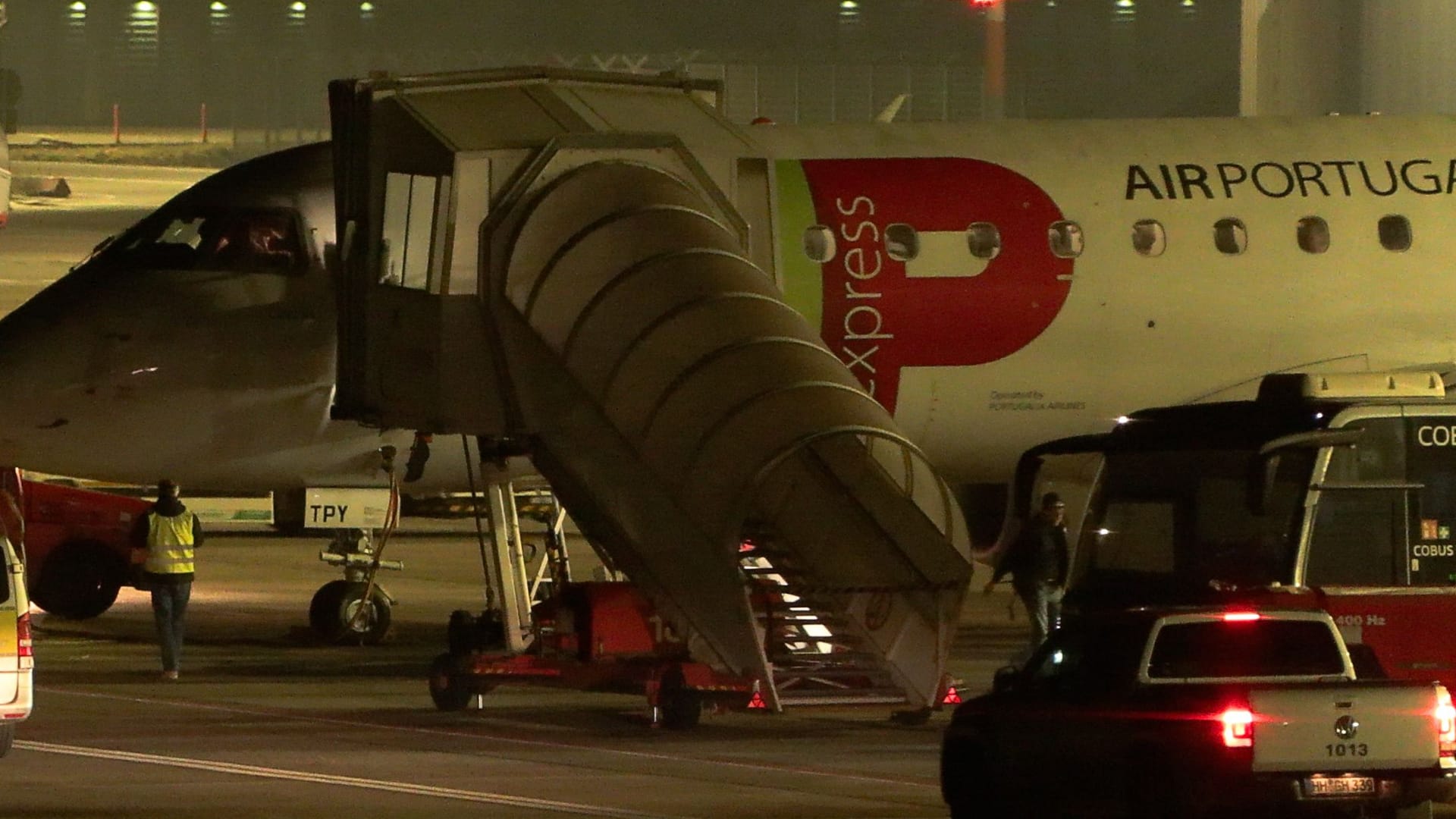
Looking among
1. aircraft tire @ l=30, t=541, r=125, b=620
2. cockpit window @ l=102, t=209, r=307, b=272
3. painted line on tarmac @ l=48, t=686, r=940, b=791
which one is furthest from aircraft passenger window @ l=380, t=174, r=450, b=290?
aircraft tire @ l=30, t=541, r=125, b=620

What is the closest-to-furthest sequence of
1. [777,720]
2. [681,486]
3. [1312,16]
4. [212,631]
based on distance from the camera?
[681,486], [777,720], [212,631], [1312,16]

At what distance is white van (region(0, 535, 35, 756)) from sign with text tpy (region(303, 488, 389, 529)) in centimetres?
660

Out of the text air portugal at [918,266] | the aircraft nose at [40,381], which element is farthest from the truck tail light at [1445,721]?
the aircraft nose at [40,381]

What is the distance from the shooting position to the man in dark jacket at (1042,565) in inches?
824

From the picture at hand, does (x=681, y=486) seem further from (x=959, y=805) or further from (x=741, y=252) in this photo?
(x=959, y=805)

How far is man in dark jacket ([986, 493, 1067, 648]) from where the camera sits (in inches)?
824

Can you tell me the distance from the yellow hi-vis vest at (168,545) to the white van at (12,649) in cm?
547

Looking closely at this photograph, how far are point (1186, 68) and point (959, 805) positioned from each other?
49.3 meters

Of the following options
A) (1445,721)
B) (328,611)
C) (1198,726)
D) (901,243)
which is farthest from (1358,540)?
(328,611)

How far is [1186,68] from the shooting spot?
61.1 m

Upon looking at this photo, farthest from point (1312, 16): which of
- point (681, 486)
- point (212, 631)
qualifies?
point (681, 486)

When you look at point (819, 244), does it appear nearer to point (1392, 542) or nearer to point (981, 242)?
point (981, 242)

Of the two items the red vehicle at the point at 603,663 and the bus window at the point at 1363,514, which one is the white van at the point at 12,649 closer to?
the red vehicle at the point at 603,663

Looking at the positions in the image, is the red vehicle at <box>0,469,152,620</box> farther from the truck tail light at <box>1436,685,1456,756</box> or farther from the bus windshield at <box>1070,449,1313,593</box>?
the truck tail light at <box>1436,685,1456,756</box>
